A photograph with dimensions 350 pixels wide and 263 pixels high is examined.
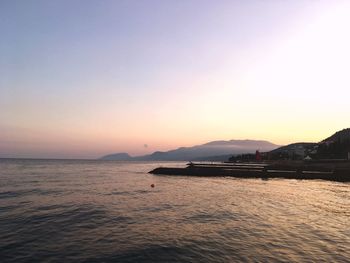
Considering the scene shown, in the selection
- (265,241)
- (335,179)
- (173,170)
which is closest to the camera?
(265,241)

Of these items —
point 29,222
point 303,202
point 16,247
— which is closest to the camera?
point 16,247

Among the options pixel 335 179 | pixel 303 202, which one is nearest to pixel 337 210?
pixel 303 202

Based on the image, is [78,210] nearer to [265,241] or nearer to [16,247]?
[16,247]

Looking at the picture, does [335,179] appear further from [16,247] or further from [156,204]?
[16,247]

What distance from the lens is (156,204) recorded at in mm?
31344

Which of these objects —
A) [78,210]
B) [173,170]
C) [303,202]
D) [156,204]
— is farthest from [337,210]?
[173,170]

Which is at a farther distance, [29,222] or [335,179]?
[335,179]

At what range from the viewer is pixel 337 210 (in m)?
28.7

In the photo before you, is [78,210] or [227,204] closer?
[78,210]

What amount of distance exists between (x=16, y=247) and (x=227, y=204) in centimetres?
2115

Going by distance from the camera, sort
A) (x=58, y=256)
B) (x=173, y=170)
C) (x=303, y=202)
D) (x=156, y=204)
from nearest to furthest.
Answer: (x=58, y=256), (x=156, y=204), (x=303, y=202), (x=173, y=170)

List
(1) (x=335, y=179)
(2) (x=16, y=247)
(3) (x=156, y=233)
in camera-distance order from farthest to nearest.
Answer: (1) (x=335, y=179) → (3) (x=156, y=233) → (2) (x=16, y=247)

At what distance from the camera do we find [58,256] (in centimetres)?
1438

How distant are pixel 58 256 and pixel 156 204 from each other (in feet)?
57.2
